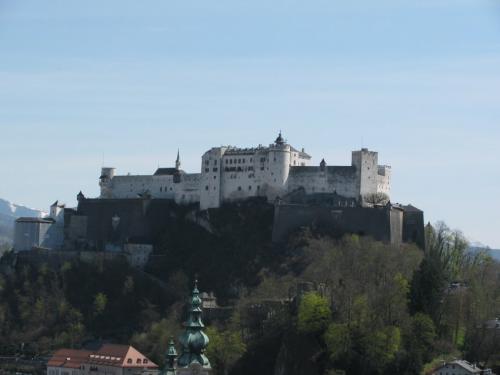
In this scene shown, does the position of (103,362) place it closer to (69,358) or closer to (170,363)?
(69,358)

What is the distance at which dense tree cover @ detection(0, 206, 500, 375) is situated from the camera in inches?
3307

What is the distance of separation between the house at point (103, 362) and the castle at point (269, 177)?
61.6 ft

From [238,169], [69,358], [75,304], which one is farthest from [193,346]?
[75,304]

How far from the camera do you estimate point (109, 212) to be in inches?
4729

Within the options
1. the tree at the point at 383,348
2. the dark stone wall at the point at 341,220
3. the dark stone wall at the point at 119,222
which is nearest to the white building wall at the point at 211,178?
the dark stone wall at the point at 119,222

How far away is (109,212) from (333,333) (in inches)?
1634

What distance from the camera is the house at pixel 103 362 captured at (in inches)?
3738

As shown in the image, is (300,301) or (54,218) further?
(54,218)

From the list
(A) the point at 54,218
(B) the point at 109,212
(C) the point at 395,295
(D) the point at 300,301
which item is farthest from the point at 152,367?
(A) the point at 54,218

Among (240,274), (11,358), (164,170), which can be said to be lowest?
(11,358)

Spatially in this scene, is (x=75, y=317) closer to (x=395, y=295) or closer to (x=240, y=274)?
(x=240, y=274)

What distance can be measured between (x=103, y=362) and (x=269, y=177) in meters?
22.6

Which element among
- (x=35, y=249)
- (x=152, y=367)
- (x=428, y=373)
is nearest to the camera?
(x=428, y=373)

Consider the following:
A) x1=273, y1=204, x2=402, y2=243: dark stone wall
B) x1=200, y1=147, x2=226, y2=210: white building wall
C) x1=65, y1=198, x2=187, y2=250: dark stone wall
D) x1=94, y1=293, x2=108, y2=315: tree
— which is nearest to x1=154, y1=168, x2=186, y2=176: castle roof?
x1=65, y1=198, x2=187, y2=250: dark stone wall
